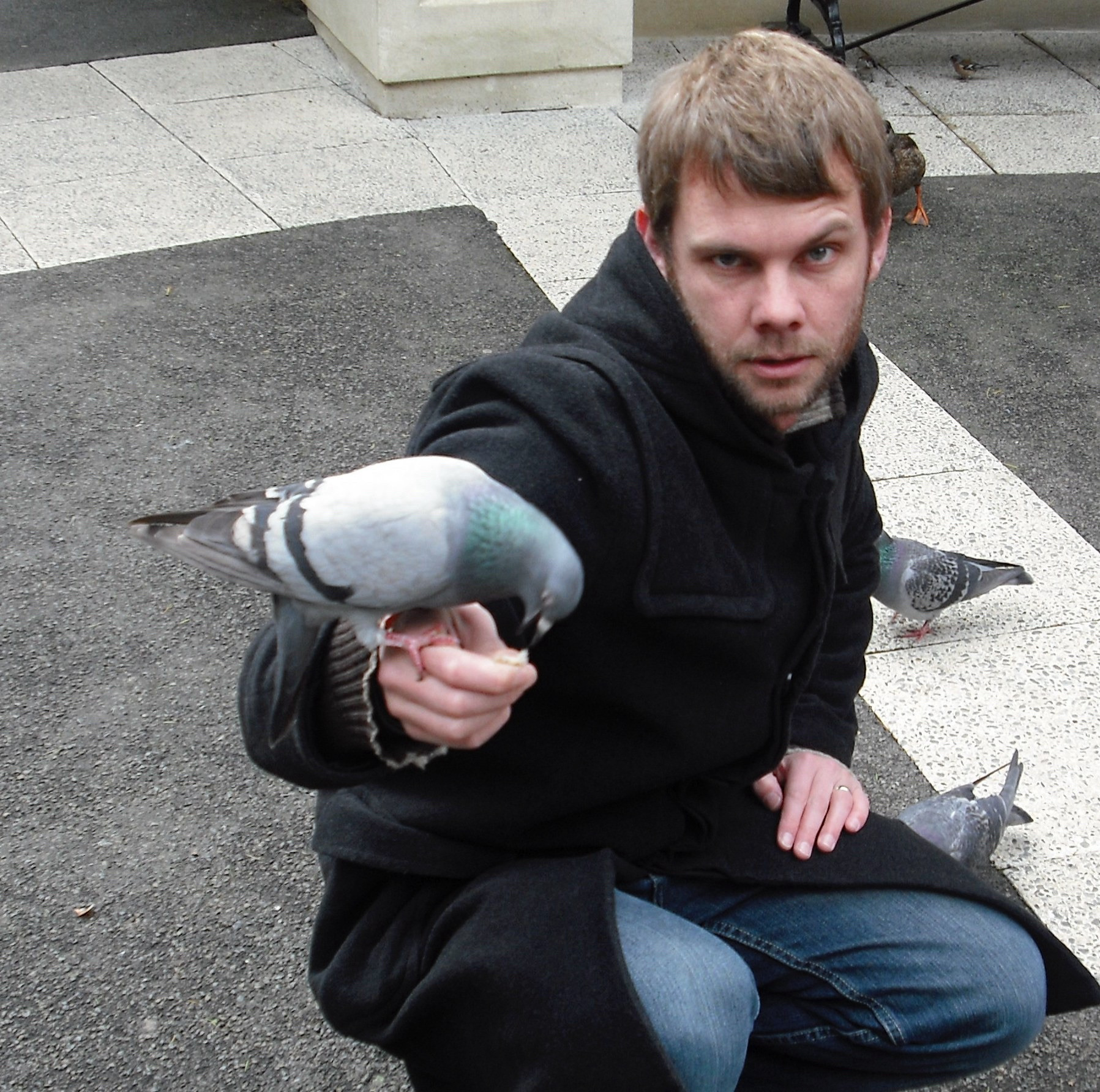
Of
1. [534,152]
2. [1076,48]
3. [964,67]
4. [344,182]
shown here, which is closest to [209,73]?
[344,182]

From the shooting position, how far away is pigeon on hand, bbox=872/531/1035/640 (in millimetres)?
3797

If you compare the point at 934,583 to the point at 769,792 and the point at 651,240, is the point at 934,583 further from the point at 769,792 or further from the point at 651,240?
the point at 651,240

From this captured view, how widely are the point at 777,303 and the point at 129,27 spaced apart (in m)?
7.67

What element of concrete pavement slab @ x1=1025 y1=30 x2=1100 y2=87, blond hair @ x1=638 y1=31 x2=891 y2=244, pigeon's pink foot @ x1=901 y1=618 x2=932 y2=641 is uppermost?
blond hair @ x1=638 y1=31 x2=891 y2=244

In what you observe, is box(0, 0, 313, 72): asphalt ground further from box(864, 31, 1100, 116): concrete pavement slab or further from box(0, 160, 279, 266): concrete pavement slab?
box(864, 31, 1100, 116): concrete pavement slab

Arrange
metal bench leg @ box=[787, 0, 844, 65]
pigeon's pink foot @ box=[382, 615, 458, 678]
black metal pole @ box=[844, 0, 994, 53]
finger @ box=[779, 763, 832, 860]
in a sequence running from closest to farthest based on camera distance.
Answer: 1. pigeon's pink foot @ box=[382, 615, 458, 678]
2. finger @ box=[779, 763, 832, 860]
3. metal bench leg @ box=[787, 0, 844, 65]
4. black metal pole @ box=[844, 0, 994, 53]

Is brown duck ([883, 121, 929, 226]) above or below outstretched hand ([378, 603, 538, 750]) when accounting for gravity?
below

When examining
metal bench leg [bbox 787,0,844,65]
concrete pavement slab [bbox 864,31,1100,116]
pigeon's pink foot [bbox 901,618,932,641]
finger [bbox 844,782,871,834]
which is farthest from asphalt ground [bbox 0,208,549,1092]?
concrete pavement slab [bbox 864,31,1100,116]

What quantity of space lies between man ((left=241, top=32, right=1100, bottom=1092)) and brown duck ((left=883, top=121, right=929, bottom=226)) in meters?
4.25

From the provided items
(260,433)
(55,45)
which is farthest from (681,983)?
(55,45)

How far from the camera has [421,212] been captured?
634 cm

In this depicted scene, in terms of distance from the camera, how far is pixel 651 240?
7.10ft

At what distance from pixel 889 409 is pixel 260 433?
237 centimetres

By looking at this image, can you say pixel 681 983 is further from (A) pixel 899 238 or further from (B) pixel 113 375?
(A) pixel 899 238
